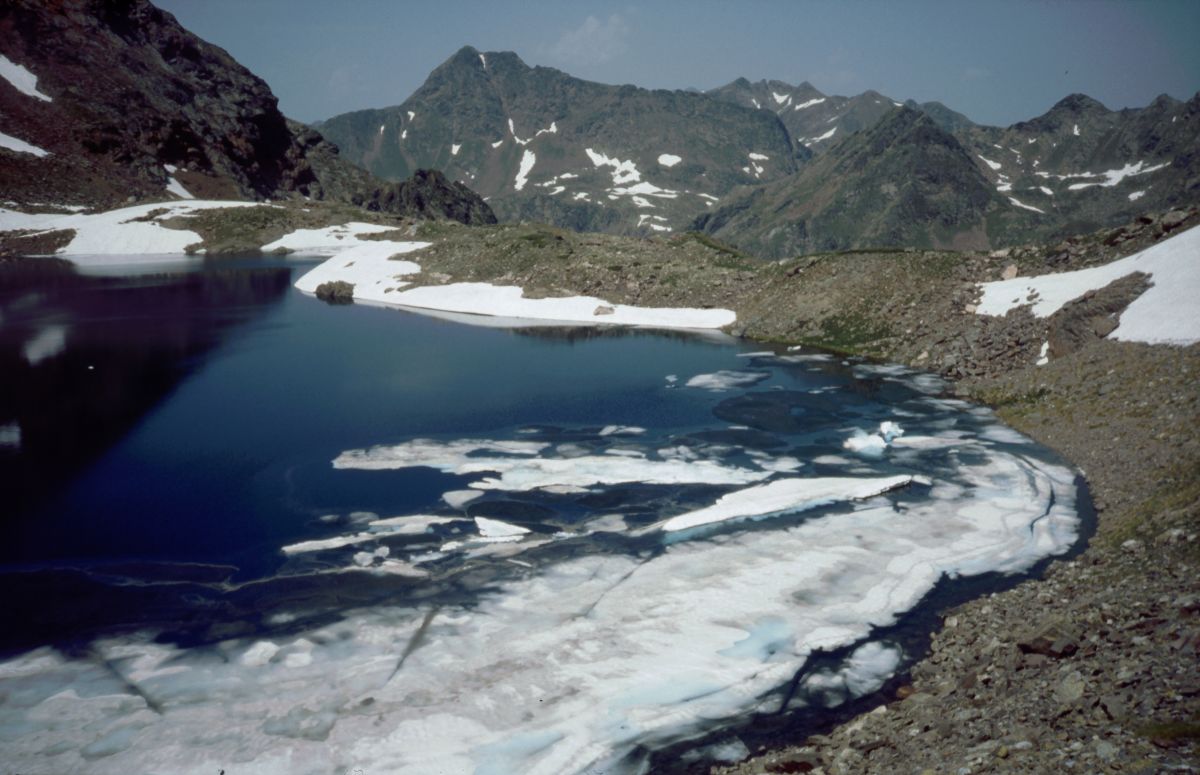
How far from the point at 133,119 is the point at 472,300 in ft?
412

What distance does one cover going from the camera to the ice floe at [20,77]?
137 meters

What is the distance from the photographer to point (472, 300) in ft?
191

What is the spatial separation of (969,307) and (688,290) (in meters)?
19.2

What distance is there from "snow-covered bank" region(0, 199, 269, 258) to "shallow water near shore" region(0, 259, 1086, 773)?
74763 millimetres

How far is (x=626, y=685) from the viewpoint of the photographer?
13.5m

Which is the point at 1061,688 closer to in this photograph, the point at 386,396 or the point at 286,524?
the point at 286,524

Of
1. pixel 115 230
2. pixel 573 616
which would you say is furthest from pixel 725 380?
pixel 115 230

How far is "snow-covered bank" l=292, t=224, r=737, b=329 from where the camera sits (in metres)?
51.1

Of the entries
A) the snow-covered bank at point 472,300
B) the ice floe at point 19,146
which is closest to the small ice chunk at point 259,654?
the snow-covered bank at point 472,300

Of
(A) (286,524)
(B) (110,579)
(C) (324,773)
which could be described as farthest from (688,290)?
(C) (324,773)

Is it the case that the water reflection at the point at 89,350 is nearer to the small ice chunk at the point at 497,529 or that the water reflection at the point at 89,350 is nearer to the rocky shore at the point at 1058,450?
the small ice chunk at the point at 497,529

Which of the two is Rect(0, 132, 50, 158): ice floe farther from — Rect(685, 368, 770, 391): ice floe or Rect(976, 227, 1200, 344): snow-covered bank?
Rect(976, 227, 1200, 344): snow-covered bank

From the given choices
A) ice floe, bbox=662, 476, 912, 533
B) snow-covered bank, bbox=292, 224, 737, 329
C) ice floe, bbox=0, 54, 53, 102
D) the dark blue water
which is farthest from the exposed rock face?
ice floe, bbox=662, 476, 912, 533

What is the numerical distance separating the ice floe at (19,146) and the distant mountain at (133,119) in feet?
0.92
